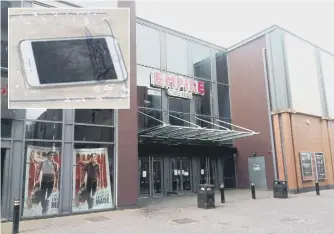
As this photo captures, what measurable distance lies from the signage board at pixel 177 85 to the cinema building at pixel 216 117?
6cm

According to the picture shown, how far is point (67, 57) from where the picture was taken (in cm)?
655

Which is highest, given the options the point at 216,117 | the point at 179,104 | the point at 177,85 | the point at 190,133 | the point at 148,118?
the point at 177,85

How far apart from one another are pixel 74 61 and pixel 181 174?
12.3 meters

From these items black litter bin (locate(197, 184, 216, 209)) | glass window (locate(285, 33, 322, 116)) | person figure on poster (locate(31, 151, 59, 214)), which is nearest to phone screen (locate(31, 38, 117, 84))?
person figure on poster (locate(31, 151, 59, 214))

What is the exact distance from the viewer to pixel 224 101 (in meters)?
20.5

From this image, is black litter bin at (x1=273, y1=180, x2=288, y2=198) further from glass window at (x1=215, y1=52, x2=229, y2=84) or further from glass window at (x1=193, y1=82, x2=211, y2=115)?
glass window at (x1=215, y1=52, x2=229, y2=84)

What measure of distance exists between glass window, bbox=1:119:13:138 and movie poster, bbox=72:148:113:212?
2377 mm

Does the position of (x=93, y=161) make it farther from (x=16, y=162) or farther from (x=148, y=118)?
(x=148, y=118)

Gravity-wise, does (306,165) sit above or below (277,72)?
below

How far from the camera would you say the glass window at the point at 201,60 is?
1956 centimetres

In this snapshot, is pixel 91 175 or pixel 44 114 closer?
pixel 44 114

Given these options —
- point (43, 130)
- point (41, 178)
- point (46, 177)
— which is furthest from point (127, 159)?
point (43, 130)

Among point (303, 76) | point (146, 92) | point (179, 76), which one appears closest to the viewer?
point (146, 92)

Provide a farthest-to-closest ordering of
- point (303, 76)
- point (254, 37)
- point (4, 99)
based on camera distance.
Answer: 1. point (254, 37)
2. point (303, 76)
3. point (4, 99)
